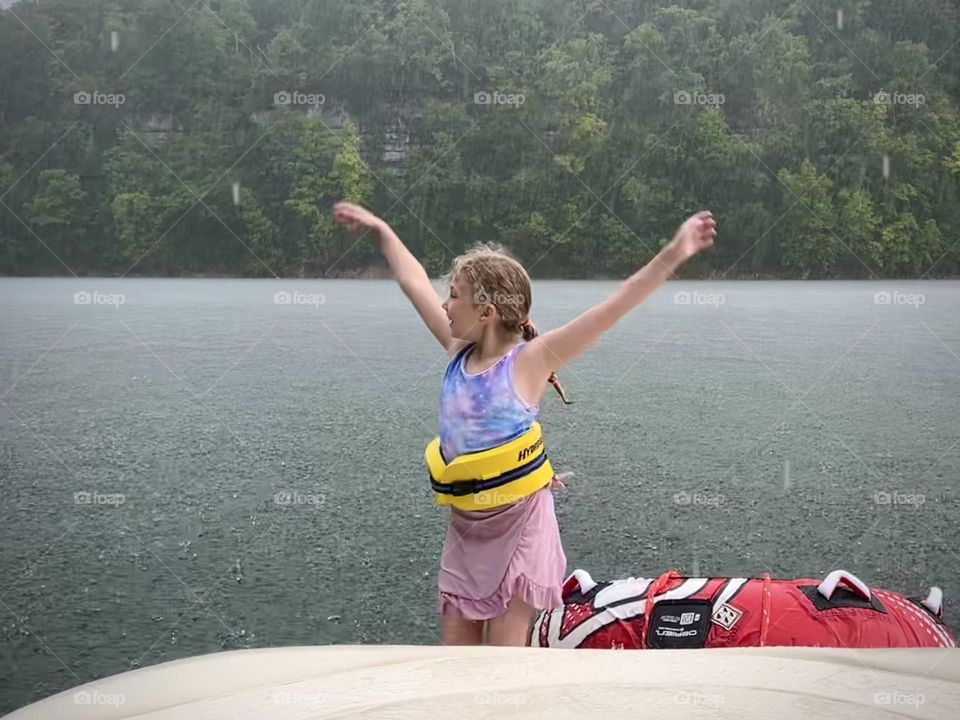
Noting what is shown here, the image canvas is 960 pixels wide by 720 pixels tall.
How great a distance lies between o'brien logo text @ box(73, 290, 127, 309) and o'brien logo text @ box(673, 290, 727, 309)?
280 centimetres

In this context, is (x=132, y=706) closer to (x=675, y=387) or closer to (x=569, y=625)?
(x=569, y=625)

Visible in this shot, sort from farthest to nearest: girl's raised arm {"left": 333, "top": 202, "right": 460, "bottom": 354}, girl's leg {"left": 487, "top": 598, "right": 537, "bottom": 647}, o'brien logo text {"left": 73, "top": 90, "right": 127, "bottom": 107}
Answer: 1. o'brien logo text {"left": 73, "top": 90, "right": 127, "bottom": 107}
2. girl's raised arm {"left": 333, "top": 202, "right": 460, "bottom": 354}
3. girl's leg {"left": 487, "top": 598, "right": 537, "bottom": 647}

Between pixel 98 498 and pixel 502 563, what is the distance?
110 inches

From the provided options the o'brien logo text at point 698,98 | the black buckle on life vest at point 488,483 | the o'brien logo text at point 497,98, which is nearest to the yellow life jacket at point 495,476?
the black buckle on life vest at point 488,483

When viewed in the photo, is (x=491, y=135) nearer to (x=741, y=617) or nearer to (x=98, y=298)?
(x=98, y=298)

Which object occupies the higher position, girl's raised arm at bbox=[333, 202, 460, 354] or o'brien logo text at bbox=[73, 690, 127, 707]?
girl's raised arm at bbox=[333, 202, 460, 354]

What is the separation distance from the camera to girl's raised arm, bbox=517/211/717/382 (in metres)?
1.16

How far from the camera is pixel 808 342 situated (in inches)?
194

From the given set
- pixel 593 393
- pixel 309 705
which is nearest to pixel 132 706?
pixel 309 705

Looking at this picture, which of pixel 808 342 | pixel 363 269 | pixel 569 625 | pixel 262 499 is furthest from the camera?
pixel 363 269

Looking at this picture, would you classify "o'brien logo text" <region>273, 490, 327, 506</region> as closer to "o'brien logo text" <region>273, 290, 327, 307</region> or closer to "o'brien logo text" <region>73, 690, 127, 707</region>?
"o'brien logo text" <region>273, 290, 327, 307</region>

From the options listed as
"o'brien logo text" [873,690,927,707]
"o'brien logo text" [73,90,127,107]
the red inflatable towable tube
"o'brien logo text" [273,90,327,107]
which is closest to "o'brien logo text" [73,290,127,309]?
"o'brien logo text" [73,90,127,107]

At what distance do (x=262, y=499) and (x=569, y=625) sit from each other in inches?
90.6

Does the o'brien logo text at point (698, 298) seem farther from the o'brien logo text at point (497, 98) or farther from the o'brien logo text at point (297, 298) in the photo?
the o'brien logo text at point (297, 298)
